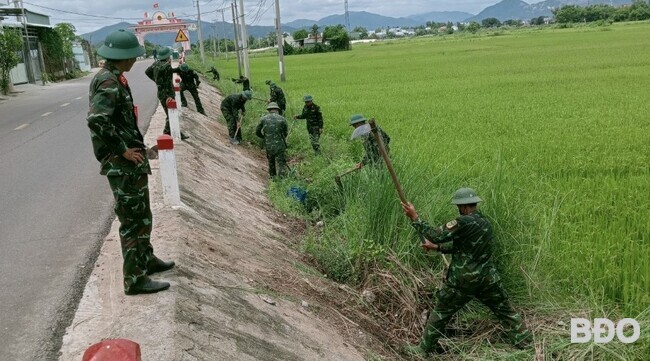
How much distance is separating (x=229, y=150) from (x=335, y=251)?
18.7 ft

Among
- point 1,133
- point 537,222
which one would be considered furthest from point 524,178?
point 1,133

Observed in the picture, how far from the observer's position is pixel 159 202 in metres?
5.59

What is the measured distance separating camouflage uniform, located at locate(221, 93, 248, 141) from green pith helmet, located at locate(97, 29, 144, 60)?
789 centimetres

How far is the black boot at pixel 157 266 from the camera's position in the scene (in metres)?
3.88

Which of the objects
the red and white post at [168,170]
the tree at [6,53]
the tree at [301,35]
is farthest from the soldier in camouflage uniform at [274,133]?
the tree at [301,35]

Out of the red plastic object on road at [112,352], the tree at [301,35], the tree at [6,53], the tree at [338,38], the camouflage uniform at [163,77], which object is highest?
the tree at [301,35]

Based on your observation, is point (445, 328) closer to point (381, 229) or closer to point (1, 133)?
point (381, 229)

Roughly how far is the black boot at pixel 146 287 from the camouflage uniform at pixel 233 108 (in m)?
8.07

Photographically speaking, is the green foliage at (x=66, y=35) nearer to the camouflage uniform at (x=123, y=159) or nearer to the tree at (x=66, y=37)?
the tree at (x=66, y=37)

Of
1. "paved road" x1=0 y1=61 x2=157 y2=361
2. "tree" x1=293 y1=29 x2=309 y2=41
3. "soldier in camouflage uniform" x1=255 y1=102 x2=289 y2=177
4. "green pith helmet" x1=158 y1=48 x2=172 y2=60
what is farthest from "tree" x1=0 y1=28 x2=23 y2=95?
"tree" x1=293 y1=29 x2=309 y2=41

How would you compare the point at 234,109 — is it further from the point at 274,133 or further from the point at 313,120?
the point at 274,133

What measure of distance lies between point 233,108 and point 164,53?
202 cm

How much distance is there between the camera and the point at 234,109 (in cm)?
1158

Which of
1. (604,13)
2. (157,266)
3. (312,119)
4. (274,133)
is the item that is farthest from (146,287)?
(604,13)
